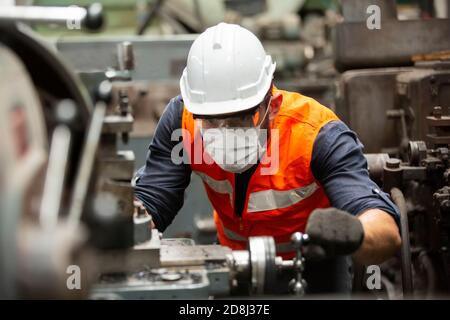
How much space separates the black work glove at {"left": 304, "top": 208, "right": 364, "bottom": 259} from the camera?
1.26 meters

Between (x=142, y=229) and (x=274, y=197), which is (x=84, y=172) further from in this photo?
(x=274, y=197)

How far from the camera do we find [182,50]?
11.2 feet

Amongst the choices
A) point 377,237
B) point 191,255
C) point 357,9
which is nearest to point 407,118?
point 357,9

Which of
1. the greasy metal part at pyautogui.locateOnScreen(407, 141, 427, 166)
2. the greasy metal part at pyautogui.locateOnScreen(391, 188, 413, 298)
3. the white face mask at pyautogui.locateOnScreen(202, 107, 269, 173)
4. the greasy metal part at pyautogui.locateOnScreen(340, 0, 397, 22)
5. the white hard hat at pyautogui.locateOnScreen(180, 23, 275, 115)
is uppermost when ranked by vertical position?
the greasy metal part at pyautogui.locateOnScreen(340, 0, 397, 22)

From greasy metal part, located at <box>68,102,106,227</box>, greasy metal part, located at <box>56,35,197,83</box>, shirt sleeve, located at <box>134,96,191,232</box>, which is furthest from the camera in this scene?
greasy metal part, located at <box>56,35,197,83</box>

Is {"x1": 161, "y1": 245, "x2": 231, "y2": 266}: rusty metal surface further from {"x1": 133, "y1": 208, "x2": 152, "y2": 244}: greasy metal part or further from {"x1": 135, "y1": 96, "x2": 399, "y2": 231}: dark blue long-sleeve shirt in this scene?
{"x1": 135, "y1": 96, "x2": 399, "y2": 231}: dark blue long-sleeve shirt

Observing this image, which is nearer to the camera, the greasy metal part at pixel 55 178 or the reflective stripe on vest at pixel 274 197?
the greasy metal part at pixel 55 178

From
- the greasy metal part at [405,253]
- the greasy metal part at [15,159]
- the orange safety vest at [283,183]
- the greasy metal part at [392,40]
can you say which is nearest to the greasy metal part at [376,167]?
the greasy metal part at [405,253]

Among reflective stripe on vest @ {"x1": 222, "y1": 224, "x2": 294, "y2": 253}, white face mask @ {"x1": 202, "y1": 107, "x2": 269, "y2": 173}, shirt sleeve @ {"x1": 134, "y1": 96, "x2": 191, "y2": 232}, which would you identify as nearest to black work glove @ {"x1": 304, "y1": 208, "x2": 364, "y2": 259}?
white face mask @ {"x1": 202, "y1": 107, "x2": 269, "y2": 173}

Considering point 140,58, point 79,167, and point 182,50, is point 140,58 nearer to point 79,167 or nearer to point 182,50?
point 182,50

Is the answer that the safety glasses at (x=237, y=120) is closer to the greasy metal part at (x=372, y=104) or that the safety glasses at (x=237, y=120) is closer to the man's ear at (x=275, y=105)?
→ the man's ear at (x=275, y=105)

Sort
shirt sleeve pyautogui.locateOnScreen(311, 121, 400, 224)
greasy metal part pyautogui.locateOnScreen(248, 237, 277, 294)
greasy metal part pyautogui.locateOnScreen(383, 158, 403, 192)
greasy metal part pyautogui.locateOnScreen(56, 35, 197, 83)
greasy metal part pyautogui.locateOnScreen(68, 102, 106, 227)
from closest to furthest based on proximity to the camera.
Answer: greasy metal part pyautogui.locateOnScreen(68, 102, 106, 227), greasy metal part pyautogui.locateOnScreen(248, 237, 277, 294), shirt sleeve pyautogui.locateOnScreen(311, 121, 400, 224), greasy metal part pyautogui.locateOnScreen(383, 158, 403, 192), greasy metal part pyautogui.locateOnScreen(56, 35, 197, 83)

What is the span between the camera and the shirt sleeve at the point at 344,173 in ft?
5.25
